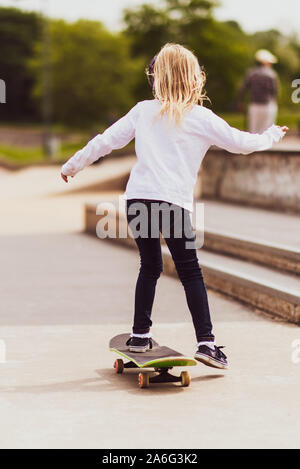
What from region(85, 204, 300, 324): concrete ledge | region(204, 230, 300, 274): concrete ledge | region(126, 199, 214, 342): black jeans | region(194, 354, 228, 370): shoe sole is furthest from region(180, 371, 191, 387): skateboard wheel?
region(204, 230, 300, 274): concrete ledge

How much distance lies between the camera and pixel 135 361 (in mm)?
4953

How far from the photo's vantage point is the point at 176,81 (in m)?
4.86

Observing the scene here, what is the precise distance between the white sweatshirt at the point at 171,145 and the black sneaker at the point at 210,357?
2.55ft

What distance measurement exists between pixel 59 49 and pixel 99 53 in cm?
287

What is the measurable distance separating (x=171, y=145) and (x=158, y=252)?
1.98 ft

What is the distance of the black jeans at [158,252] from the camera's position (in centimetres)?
489

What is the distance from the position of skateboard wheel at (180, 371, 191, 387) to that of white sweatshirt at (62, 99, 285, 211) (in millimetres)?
876

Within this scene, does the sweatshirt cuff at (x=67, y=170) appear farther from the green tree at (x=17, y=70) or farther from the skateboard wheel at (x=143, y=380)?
the green tree at (x=17, y=70)

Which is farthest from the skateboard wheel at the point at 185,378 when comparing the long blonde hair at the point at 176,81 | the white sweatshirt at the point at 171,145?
the long blonde hair at the point at 176,81

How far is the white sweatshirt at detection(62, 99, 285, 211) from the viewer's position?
16.0 feet

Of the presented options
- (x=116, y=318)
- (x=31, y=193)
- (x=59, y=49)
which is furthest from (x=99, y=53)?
(x=116, y=318)

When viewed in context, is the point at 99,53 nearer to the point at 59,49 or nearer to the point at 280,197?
the point at 59,49

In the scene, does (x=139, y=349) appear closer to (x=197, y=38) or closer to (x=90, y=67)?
(x=90, y=67)

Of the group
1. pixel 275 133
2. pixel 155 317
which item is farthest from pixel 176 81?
pixel 155 317
